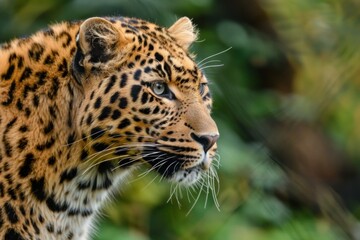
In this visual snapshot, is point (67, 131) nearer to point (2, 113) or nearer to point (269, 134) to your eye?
point (2, 113)

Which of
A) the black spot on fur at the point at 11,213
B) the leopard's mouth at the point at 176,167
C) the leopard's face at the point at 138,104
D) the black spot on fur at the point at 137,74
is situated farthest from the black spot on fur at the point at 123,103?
the black spot on fur at the point at 11,213

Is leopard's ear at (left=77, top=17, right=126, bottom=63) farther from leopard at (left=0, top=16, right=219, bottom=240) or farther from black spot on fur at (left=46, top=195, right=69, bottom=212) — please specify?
black spot on fur at (left=46, top=195, right=69, bottom=212)

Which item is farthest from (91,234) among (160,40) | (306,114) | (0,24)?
(0,24)

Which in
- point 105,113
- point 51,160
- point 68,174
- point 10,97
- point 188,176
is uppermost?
point 10,97

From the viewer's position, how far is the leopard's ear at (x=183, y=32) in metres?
4.23

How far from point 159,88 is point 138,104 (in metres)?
0.13

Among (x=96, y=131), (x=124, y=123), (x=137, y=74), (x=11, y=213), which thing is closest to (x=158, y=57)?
(x=137, y=74)

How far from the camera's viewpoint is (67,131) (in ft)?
12.7

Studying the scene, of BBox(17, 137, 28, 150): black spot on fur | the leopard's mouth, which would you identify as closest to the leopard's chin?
the leopard's mouth

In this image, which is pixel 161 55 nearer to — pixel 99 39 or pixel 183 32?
pixel 99 39

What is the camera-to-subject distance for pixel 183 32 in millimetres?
4297

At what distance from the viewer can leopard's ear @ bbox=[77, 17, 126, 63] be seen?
3.79 meters

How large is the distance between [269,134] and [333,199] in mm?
461

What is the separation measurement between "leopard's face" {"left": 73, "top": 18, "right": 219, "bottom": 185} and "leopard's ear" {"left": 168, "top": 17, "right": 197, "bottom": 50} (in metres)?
0.34
